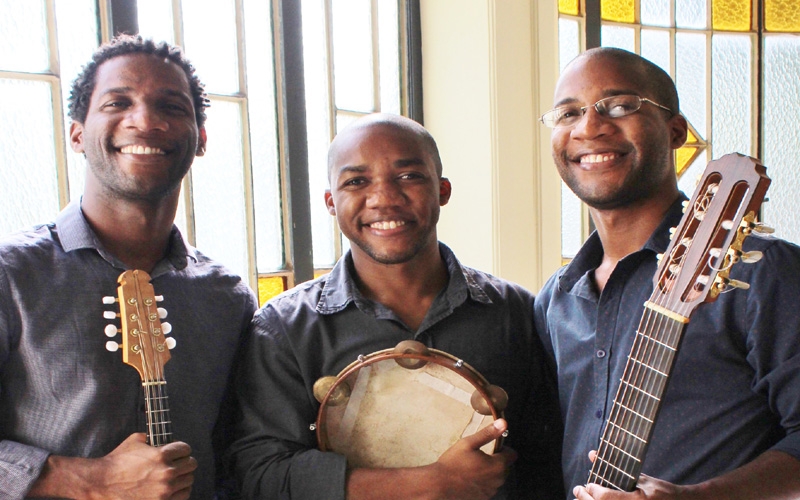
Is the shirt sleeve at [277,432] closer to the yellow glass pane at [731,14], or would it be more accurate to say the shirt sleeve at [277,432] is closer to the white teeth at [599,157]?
the white teeth at [599,157]

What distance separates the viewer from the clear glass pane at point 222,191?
3.38m

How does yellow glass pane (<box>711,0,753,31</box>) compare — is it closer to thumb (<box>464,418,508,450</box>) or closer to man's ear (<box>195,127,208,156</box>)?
man's ear (<box>195,127,208,156</box>)

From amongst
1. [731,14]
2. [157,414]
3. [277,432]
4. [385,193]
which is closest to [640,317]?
[385,193]

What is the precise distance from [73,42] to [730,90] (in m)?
3.74

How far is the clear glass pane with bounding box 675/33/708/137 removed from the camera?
4617 mm

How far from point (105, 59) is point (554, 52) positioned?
2.71 meters

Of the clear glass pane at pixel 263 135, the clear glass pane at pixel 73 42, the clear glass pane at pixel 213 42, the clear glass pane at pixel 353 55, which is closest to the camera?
the clear glass pane at pixel 73 42

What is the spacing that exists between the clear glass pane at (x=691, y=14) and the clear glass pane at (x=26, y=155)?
3.57 m

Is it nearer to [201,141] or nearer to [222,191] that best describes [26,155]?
[222,191]

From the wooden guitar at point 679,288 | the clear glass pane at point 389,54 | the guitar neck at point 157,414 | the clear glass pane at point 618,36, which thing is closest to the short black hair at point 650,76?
the wooden guitar at point 679,288

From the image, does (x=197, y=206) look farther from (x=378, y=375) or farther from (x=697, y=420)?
(x=697, y=420)

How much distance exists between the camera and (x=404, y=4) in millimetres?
4086

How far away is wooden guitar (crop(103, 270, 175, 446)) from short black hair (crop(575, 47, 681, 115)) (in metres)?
1.26

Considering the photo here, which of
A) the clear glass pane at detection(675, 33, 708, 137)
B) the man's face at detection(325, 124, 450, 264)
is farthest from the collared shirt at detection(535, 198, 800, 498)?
the clear glass pane at detection(675, 33, 708, 137)
